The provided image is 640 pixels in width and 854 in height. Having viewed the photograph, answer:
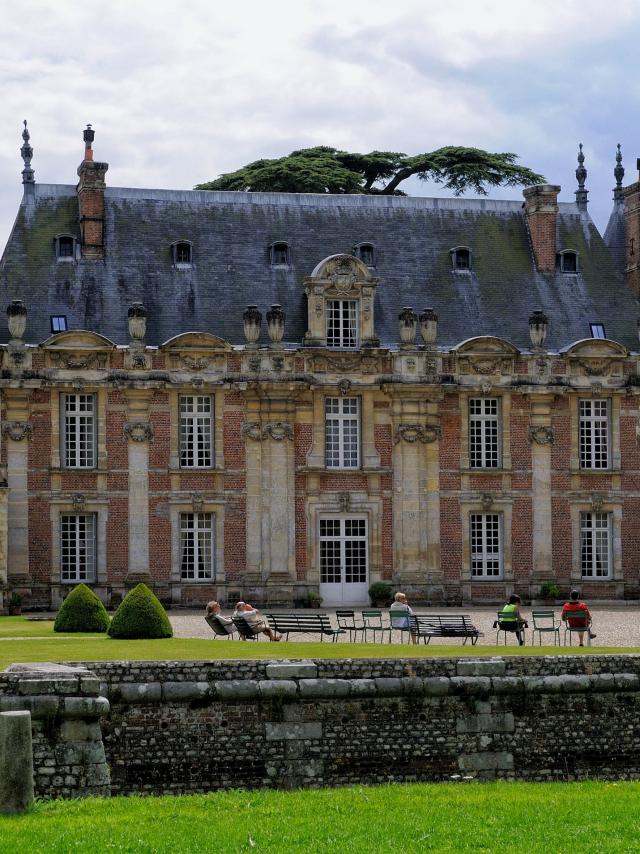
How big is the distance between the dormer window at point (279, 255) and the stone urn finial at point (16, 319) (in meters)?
6.95

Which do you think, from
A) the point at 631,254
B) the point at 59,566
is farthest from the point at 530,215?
the point at 59,566

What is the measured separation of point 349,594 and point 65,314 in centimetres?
968

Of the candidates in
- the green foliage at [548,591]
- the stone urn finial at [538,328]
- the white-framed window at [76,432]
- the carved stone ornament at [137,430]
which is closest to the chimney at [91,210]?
the white-framed window at [76,432]

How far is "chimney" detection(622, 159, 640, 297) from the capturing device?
144 feet

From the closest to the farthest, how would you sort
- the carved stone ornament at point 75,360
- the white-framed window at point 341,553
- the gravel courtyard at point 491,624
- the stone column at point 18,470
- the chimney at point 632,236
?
1. the gravel courtyard at point 491,624
2. the stone column at point 18,470
3. the carved stone ornament at point 75,360
4. the white-framed window at point 341,553
5. the chimney at point 632,236

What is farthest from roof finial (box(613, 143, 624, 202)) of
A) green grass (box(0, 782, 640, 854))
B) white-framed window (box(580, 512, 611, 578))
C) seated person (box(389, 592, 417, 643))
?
green grass (box(0, 782, 640, 854))

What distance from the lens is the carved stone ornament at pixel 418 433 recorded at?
40.3 meters

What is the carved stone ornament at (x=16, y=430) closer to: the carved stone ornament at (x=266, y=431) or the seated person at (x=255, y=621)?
the carved stone ornament at (x=266, y=431)

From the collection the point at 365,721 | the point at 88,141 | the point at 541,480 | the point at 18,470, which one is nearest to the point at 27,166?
the point at 88,141

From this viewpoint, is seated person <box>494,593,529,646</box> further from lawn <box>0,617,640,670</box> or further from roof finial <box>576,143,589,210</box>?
roof finial <box>576,143,589,210</box>

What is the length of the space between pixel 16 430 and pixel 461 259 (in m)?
12.7

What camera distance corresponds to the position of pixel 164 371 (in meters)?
39.2

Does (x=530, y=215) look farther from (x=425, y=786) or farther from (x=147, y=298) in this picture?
(x=425, y=786)

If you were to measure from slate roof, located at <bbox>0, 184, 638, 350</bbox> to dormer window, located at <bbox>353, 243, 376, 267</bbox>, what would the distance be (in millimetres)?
208
